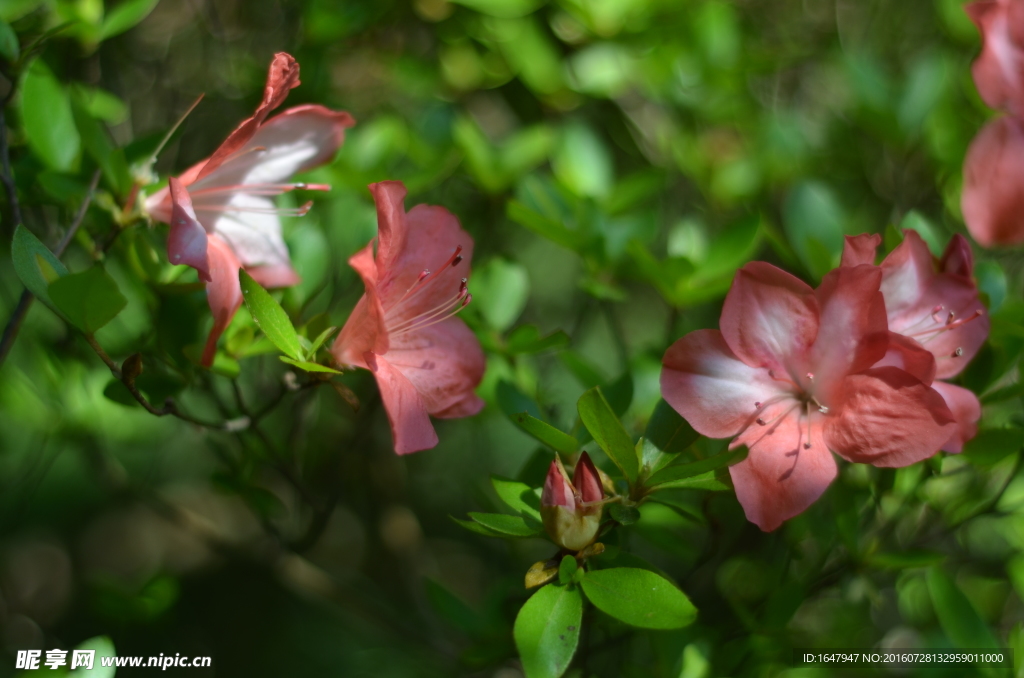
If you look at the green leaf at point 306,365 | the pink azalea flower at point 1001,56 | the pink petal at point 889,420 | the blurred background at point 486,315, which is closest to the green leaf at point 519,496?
the blurred background at point 486,315

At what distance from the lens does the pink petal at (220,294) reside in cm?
84

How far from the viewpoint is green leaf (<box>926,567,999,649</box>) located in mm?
1020

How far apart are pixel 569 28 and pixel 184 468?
5.91ft

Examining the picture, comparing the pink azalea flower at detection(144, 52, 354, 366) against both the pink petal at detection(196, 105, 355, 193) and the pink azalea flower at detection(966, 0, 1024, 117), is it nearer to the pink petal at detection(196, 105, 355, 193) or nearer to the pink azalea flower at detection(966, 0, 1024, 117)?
the pink petal at detection(196, 105, 355, 193)

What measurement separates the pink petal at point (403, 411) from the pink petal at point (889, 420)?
1.54 feet

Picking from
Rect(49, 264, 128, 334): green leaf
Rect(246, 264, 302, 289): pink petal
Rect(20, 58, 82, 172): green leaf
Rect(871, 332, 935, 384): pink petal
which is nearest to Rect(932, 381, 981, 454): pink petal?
Rect(871, 332, 935, 384): pink petal

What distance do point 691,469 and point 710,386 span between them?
0.12m

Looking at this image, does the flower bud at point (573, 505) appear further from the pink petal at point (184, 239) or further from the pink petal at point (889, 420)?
the pink petal at point (184, 239)

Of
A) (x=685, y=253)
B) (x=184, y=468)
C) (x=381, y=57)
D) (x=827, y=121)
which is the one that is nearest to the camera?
(x=685, y=253)

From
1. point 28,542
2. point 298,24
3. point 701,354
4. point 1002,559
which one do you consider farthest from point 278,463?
point 28,542

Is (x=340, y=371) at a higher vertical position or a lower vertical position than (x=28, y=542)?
higher

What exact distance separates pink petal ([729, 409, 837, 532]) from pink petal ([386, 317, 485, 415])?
34cm

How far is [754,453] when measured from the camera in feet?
2.71

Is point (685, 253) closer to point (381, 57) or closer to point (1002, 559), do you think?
point (1002, 559)
